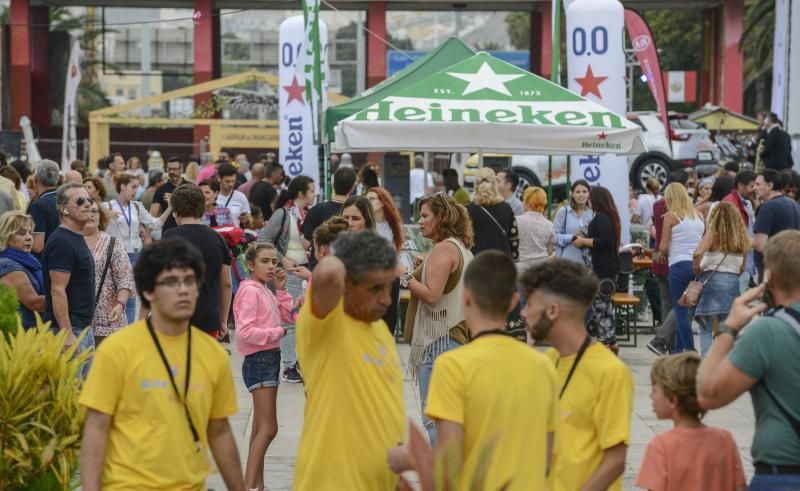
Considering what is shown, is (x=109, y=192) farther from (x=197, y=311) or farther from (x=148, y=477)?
(x=148, y=477)

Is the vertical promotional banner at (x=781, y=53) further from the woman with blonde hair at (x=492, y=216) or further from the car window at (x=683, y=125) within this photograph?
the car window at (x=683, y=125)

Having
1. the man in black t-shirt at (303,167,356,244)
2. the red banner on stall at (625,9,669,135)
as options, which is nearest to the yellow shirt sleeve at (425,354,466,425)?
the man in black t-shirt at (303,167,356,244)

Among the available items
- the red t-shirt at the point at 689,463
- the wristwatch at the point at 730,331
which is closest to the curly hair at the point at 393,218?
the red t-shirt at the point at 689,463

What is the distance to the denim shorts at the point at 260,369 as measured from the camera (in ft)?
24.3

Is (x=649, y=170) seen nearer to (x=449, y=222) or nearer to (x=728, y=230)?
(x=728, y=230)

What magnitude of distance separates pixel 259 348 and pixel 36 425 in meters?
2.30

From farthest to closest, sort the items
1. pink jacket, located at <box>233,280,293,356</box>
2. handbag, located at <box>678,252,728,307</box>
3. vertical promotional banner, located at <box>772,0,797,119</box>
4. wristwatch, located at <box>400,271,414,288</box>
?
vertical promotional banner, located at <box>772,0,797,119</box>, handbag, located at <box>678,252,728,307</box>, pink jacket, located at <box>233,280,293,356</box>, wristwatch, located at <box>400,271,414,288</box>

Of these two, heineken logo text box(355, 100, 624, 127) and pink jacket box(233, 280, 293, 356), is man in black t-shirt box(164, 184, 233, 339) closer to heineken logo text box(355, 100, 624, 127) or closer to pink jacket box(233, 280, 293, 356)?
pink jacket box(233, 280, 293, 356)

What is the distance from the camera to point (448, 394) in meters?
4.05

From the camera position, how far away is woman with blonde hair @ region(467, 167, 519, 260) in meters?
10.6

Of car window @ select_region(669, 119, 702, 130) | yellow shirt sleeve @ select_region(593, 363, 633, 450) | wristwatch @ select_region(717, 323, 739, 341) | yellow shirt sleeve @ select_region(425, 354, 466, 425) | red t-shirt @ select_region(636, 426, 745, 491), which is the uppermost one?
car window @ select_region(669, 119, 702, 130)

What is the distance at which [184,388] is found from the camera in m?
4.44

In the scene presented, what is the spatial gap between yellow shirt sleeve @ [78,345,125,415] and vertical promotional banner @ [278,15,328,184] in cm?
1439

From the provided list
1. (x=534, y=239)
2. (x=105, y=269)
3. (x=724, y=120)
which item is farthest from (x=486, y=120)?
(x=724, y=120)
